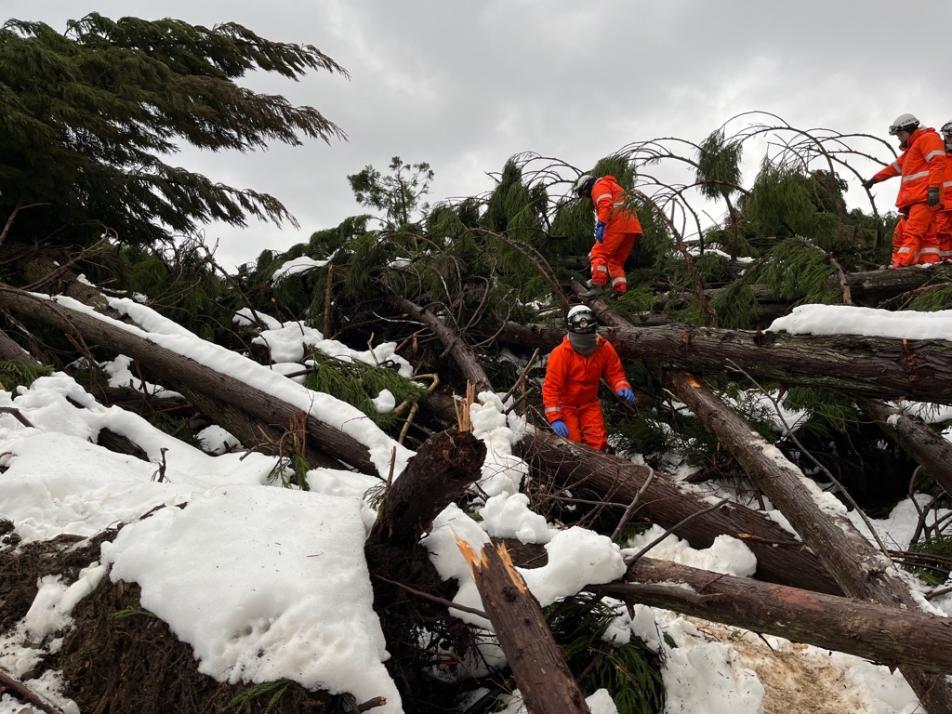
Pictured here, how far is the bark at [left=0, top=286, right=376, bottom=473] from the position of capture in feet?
11.6

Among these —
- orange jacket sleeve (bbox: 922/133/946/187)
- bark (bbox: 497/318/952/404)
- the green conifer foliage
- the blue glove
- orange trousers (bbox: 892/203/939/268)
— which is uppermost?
the green conifer foliage

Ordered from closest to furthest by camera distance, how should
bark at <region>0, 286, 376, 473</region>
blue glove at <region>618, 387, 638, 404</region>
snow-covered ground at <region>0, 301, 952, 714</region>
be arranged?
snow-covered ground at <region>0, 301, 952, 714</region>
bark at <region>0, 286, 376, 473</region>
blue glove at <region>618, 387, 638, 404</region>

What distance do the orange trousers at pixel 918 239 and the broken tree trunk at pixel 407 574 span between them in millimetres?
4852

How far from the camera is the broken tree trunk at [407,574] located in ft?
5.90

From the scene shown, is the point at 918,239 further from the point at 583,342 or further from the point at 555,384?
the point at 555,384

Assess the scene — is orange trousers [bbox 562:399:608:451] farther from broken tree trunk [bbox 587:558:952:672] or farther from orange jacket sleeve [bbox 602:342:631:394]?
broken tree trunk [bbox 587:558:952:672]

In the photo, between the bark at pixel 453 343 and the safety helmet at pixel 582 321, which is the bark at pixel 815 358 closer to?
the safety helmet at pixel 582 321

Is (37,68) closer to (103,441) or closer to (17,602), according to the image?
(103,441)

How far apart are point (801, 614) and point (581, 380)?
294cm

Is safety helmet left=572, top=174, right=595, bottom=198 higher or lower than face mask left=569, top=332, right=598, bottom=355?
higher

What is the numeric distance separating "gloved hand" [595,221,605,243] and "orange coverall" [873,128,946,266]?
2.40 metres

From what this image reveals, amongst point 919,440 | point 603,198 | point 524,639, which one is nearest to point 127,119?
point 603,198

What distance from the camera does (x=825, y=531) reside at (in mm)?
2574

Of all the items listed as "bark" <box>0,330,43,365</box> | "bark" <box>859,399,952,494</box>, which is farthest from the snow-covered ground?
"bark" <box>0,330,43,365</box>
